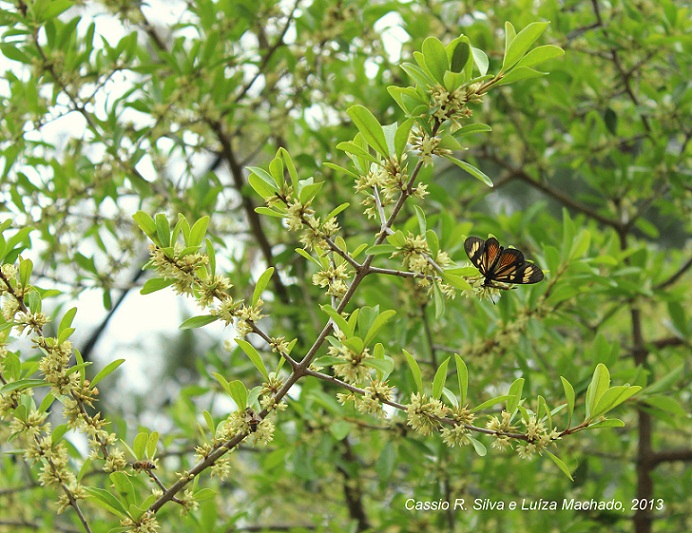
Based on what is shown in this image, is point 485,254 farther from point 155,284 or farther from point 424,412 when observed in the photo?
point 155,284

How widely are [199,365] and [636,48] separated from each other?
1.71 meters

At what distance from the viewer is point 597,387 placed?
107 cm

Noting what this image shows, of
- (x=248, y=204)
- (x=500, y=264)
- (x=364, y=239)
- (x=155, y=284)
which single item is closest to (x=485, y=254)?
(x=500, y=264)

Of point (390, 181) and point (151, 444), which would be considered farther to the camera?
point (151, 444)

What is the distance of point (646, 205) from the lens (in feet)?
8.50

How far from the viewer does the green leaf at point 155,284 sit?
106 centimetres

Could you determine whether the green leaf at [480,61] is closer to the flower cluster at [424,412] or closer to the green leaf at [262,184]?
the green leaf at [262,184]

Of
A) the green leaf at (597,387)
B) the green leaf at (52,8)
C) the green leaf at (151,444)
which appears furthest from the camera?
the green leaf at (52,8)

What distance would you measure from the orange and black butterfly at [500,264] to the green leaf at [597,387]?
17cm

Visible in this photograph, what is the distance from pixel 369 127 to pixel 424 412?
1.35 ft

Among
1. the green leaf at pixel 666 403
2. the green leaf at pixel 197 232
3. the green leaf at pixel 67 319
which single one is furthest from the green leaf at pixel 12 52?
the green leaf at pixel 666 403

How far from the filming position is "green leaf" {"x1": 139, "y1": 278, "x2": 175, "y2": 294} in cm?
106

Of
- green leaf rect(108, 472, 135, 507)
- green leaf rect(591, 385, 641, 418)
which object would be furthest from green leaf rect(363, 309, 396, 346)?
green leaf rect(108, 472, 135, 507)

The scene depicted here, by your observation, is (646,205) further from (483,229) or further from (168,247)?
(168,247)
